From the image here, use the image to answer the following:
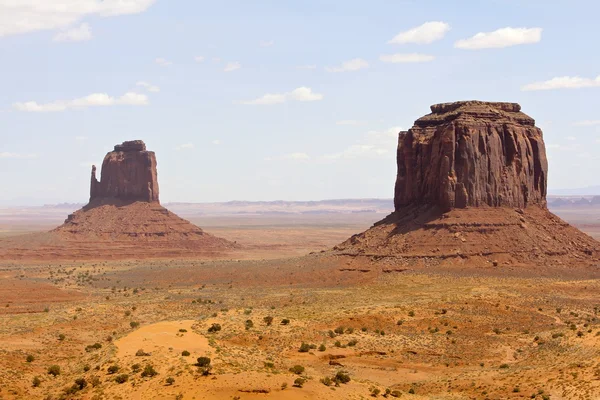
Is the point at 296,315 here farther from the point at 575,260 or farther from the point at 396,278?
the point at 575,260

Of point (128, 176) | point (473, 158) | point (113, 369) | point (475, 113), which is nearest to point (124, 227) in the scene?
point (128, 176)

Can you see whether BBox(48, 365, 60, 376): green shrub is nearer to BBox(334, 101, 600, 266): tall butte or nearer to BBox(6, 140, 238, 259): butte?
BBox(334, 101, 600, 266): tall butte

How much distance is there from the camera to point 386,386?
4134cm

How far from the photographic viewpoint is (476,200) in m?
88.6

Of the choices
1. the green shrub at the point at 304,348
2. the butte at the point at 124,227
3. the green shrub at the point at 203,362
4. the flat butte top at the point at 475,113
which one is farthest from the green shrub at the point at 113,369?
the butte at the point at 124,227

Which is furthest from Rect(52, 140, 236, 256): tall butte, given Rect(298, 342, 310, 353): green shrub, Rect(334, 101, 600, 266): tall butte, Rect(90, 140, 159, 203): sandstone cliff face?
Rect(298, 342, 310, 353): green shrub

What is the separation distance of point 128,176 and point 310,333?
95490 mm

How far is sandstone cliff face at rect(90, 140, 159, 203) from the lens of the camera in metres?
142

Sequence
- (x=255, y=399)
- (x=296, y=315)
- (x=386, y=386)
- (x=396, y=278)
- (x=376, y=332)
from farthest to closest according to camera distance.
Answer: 1. (x=396, y=278)
2. (x=296, y=315)
3. (x=376, y=332)
4. (x=386, y=386)
5. (x=255, y=399)

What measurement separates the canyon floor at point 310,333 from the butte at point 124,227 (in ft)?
120

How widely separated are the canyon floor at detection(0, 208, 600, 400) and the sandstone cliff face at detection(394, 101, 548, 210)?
10917 mm

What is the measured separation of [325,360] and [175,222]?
101 m

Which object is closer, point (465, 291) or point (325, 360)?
point (325, 360)

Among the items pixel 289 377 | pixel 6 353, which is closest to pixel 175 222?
pixel 6 353
